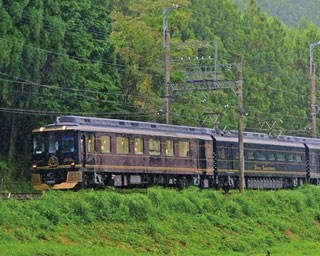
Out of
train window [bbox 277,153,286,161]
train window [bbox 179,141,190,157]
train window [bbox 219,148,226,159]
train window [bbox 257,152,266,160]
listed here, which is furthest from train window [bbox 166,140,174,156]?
train window [bbox 277,153,286,161]

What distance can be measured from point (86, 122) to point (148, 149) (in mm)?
4334

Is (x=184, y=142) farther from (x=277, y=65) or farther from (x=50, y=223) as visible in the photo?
(x=277, y=65)

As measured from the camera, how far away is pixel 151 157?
38969 mm

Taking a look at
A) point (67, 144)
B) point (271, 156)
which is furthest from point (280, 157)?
point (67, 144)

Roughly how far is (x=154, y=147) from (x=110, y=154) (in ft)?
12.3

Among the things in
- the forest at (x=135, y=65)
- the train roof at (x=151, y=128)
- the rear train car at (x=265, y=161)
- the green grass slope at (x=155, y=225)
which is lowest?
the green grass slope at (x=155, y=225)

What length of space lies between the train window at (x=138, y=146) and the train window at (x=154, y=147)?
2.52 ft

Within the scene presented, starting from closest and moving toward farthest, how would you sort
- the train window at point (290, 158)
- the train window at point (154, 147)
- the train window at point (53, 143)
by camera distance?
the train window at point (53, 143), the train window at point (154, 147), the train window at point (290, 158)

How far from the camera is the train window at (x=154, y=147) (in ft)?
128

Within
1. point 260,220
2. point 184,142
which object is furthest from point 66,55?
point 260,220

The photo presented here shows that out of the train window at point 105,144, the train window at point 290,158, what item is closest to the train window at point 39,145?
the train window at point 105,144

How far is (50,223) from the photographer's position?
25344mm

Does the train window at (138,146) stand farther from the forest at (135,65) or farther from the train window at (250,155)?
the train window at (250,155)

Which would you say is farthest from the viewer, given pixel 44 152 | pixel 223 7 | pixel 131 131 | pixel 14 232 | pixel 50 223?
pixel 223 7
